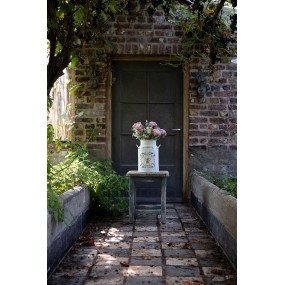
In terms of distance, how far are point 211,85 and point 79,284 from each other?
398 cm

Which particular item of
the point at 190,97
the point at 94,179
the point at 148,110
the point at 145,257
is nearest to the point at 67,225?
the point at 145,257

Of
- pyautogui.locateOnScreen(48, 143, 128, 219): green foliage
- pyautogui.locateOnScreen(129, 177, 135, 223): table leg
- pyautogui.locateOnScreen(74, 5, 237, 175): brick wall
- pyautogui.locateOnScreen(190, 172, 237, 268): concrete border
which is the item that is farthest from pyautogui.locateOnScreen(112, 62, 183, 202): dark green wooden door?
pyautogui.locateOnScreen(129, 177, 135, 223): table leg

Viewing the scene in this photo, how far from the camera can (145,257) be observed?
307 centimetres

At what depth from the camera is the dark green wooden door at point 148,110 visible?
5824mm

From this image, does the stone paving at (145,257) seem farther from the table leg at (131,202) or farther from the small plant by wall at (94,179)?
the small plant by wall at (94,179)

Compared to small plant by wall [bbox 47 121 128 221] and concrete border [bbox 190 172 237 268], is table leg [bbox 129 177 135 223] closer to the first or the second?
small plant by wall [bbox 47 121 128 221]

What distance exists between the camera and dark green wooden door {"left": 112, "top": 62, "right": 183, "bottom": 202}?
19.1 feet

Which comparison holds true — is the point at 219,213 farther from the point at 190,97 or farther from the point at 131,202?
the point at 190,97

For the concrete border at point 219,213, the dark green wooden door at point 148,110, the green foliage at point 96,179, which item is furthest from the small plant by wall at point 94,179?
the concrete border at point 219,213

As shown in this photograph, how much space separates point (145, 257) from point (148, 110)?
3.09 meters

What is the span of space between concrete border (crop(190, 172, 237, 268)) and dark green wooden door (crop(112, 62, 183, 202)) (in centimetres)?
85
